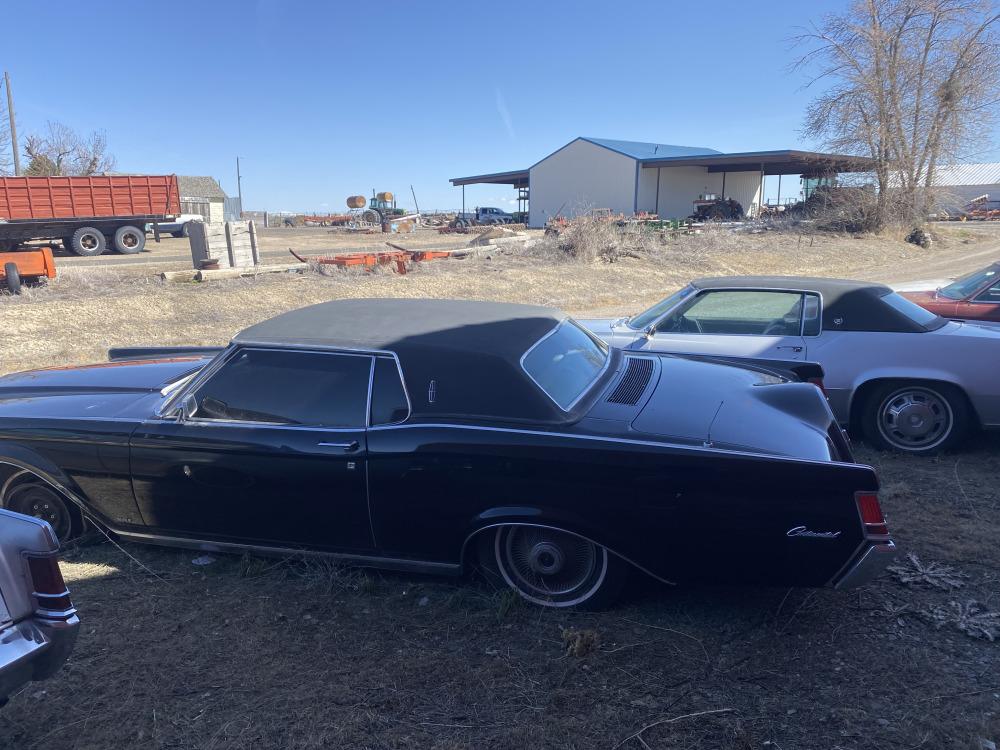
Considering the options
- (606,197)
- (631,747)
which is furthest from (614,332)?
(606,197)

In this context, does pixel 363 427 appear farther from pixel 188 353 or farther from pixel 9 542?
pixel 188 353

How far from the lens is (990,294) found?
689cm

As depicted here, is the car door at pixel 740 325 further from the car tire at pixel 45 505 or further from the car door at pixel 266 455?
the car tire at pixel 45 505

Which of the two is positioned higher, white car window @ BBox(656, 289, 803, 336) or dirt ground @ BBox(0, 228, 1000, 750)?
white car window @ BBox(656, 289, 803, 336)

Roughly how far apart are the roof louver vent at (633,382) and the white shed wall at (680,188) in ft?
148

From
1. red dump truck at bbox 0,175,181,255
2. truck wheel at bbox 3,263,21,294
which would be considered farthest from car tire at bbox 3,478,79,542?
red dump truck at bbox 0,175,181,255

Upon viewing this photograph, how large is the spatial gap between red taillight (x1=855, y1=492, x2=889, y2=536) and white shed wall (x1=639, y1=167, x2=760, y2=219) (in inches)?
1819

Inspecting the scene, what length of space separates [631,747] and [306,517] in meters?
1.77

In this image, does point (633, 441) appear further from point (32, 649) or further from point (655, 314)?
point (655, 314)

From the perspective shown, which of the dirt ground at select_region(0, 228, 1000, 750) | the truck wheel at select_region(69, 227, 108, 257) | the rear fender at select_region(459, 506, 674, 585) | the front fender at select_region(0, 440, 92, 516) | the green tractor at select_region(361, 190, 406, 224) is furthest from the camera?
the green tractor at select_region(361, 190, 406, 224)

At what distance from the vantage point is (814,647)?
316 cm

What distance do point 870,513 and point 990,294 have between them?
196 inches

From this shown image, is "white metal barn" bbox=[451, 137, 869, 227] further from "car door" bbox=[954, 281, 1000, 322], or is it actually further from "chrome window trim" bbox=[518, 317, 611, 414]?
"chrome window trim" bbox=[518, 317, 611, 414]

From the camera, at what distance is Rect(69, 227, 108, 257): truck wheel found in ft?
78.7
